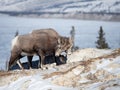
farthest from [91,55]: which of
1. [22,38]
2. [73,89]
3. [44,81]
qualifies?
[73,89]

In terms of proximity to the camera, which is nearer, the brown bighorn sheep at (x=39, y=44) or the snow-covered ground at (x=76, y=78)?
the snow-covered ground at (x=76, y=78)

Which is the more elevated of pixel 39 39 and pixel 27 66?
pixel 39 39

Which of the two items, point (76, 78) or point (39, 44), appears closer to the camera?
point (76, 78)

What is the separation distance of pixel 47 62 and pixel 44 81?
873cm

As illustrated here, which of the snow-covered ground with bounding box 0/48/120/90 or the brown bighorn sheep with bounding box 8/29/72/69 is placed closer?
the snow-covered ground with bounding box 0/48/120/90

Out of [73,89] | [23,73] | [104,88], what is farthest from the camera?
[23,73]

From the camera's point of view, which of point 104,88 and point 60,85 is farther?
point 60,85

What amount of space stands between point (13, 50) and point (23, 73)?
4586 millimetres

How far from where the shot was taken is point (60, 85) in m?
19.5

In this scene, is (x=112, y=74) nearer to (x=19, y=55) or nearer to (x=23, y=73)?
(x=23, y=73)

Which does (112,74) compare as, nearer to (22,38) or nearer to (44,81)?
(44,81)

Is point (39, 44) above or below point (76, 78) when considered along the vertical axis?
above

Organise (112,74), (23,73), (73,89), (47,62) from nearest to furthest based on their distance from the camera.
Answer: (73,89)
(112,74)
(23,73)
(47,62)

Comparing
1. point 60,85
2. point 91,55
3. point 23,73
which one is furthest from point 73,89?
point 91,55
